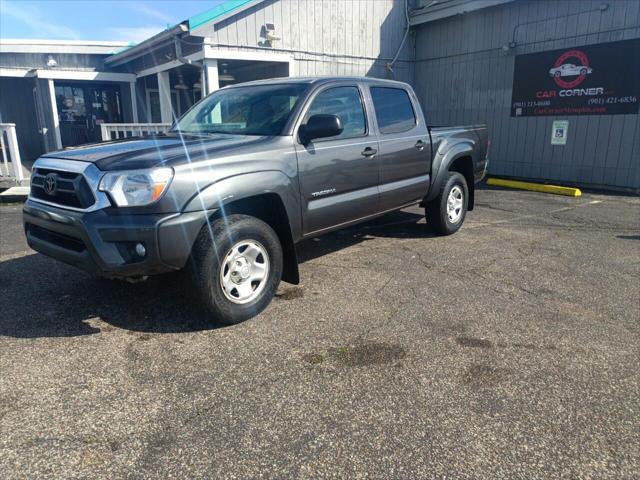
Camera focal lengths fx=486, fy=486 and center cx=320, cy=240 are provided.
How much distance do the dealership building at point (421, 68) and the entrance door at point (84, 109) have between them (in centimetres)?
3

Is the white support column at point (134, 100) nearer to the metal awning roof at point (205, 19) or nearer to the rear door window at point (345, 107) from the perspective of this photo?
the metal awning roof at point (205, 19)

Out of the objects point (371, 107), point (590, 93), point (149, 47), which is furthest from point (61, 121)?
point (590, 93)

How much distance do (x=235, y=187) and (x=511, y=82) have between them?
1074 centimetres

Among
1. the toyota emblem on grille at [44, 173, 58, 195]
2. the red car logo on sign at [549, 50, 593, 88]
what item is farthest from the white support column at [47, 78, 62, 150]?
the red car logo on sign at [549, 50, 593, 88]

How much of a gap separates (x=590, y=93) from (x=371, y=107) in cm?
801

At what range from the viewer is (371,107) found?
5039mm

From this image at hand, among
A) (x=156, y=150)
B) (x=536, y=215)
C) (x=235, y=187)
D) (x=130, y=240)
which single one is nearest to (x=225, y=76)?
(x=536, y=215)

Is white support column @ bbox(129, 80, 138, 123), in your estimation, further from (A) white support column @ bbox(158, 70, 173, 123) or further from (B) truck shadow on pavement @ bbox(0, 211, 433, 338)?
(B) truck shadow on pavement @ bbox(0, 211, 433, 338)

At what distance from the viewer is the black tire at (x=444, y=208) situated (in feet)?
20.5

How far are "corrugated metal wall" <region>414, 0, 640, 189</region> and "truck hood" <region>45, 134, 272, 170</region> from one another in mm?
9586

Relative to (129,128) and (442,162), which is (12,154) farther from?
(442,162)

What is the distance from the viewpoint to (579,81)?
10.8m

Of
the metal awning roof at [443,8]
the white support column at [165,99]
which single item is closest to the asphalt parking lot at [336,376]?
the white support column at [165,99]

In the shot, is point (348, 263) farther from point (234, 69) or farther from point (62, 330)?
point (234, 69)
